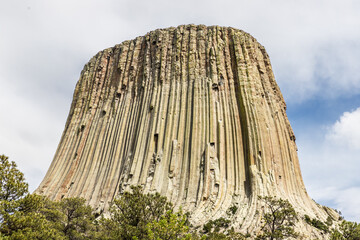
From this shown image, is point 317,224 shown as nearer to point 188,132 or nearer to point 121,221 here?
point 188,132

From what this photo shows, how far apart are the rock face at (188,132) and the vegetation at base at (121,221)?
2.79 metres

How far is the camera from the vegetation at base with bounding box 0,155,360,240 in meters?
12.7

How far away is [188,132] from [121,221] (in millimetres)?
12160

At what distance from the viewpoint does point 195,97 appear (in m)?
29.3

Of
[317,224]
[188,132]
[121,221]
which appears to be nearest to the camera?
[121,221]

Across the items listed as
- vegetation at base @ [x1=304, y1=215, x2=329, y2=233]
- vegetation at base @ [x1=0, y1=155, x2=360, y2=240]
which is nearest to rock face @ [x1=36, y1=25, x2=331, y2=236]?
vegetation at base @ [x1=304, y1=215, x2=329, y2=233]

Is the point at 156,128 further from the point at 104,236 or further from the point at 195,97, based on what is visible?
the point at 104,236

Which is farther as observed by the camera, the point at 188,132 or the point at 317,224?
the point at 188,132

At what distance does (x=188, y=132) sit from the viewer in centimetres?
2755

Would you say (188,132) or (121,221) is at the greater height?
(188,132)

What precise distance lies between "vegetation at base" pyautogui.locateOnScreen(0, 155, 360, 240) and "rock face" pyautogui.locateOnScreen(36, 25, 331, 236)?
9.16 ft

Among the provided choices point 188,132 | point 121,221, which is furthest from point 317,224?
point 121,221

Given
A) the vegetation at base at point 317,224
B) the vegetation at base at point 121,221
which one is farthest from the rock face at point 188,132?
the vegetation at base at point 121,221

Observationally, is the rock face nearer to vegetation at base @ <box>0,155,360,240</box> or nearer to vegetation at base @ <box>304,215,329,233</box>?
vegetation at base @ <box>304,215,329,233</box>
